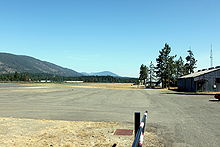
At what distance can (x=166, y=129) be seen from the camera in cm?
805

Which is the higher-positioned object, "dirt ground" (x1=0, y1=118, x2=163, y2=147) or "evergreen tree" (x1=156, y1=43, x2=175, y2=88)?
"evergreen tree" (x1=156, y1=43, x2=175, y2=88)

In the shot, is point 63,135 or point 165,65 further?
point 165,65

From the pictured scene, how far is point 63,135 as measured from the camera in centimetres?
705

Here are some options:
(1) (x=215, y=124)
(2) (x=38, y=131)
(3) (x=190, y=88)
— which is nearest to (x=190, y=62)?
(3) (x=190, y=88)

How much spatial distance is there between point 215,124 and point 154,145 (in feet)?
15.5

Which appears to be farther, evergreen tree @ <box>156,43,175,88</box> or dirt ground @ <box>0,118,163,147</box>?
evergreen tree @ <box>156,43,175,88</box>

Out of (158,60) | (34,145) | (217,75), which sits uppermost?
(158,60)

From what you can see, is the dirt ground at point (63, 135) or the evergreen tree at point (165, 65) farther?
the evergreen tree at point (165, 65)

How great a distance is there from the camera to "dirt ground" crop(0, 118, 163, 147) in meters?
6.16

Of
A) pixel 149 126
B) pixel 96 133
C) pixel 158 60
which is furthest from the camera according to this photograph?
pixel 158 60

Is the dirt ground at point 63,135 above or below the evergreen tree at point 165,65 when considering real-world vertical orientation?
below

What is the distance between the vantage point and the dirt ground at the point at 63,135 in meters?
6.16

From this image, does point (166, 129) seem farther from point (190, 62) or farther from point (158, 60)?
point (190, 62)

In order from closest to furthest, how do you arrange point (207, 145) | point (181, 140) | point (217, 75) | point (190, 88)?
1. point (207, 145)
2. point (181, 140)
3. point (217, 75)
4. point (190, 88)
